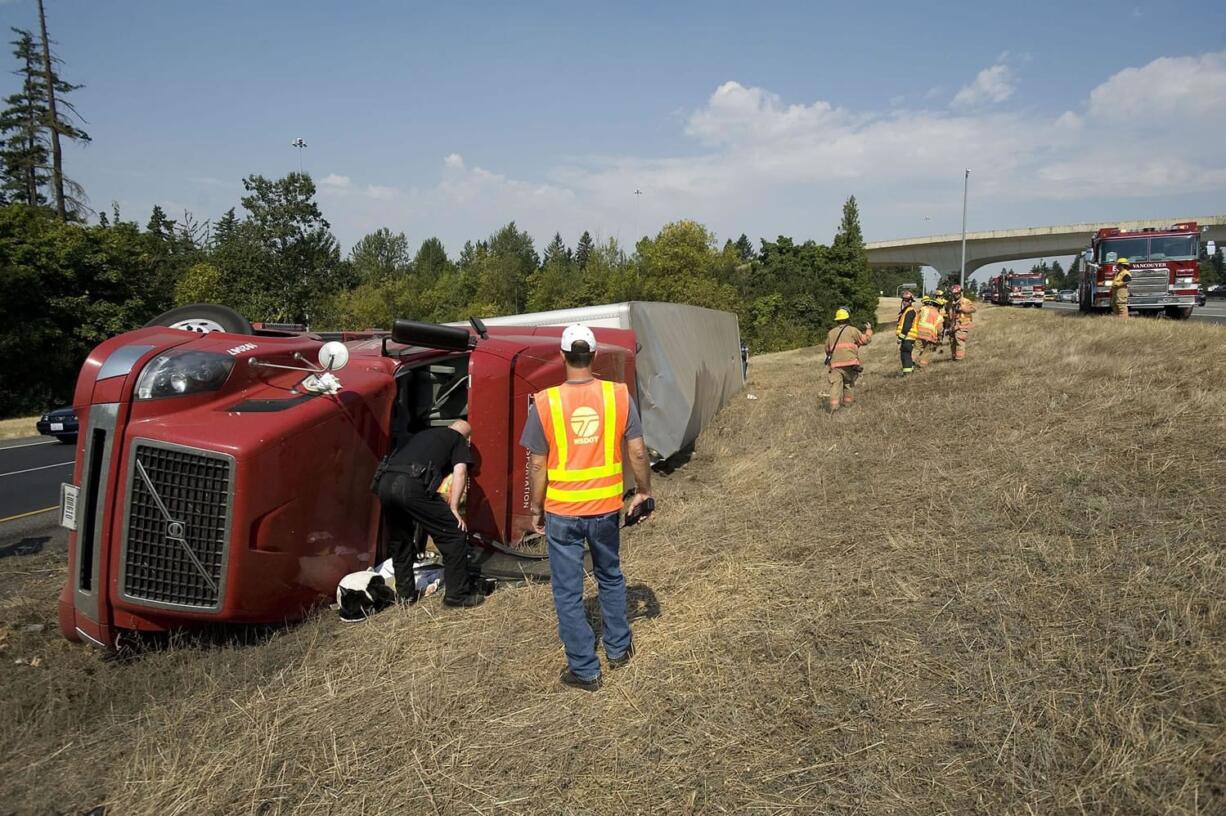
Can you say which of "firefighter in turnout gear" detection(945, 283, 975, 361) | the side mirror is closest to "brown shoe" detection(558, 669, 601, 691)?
the side mirror

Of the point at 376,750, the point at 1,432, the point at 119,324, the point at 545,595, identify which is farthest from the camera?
the point at 119,324

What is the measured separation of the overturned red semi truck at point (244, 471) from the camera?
3.93m

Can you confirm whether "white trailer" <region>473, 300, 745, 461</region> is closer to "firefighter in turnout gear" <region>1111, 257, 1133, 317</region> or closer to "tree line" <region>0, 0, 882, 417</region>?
"firefighter in turnout gear" <region>1111, 257, 1133, 317</region>

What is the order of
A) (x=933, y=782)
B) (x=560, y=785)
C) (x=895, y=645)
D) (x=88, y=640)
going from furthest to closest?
(x=88, y=640)
(x=895, y=645)
(x=560, y=785)
(x=933, y=782)

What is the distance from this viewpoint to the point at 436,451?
4.62 metres

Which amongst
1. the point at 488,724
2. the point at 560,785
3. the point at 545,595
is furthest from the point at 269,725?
the point at 545,595

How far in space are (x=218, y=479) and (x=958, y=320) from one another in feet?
41.6

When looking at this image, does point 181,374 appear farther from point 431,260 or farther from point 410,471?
point 431,260

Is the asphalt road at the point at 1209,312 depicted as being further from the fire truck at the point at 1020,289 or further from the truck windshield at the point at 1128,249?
the fire truck at the point at 1020,289

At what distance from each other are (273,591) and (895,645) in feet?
10.6

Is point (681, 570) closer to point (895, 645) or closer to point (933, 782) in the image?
point (895, 645)

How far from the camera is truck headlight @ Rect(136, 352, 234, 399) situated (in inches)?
162

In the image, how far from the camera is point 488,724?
3.20 m

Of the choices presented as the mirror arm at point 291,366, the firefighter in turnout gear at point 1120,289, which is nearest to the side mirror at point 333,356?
the mirror arm at point 291,366
